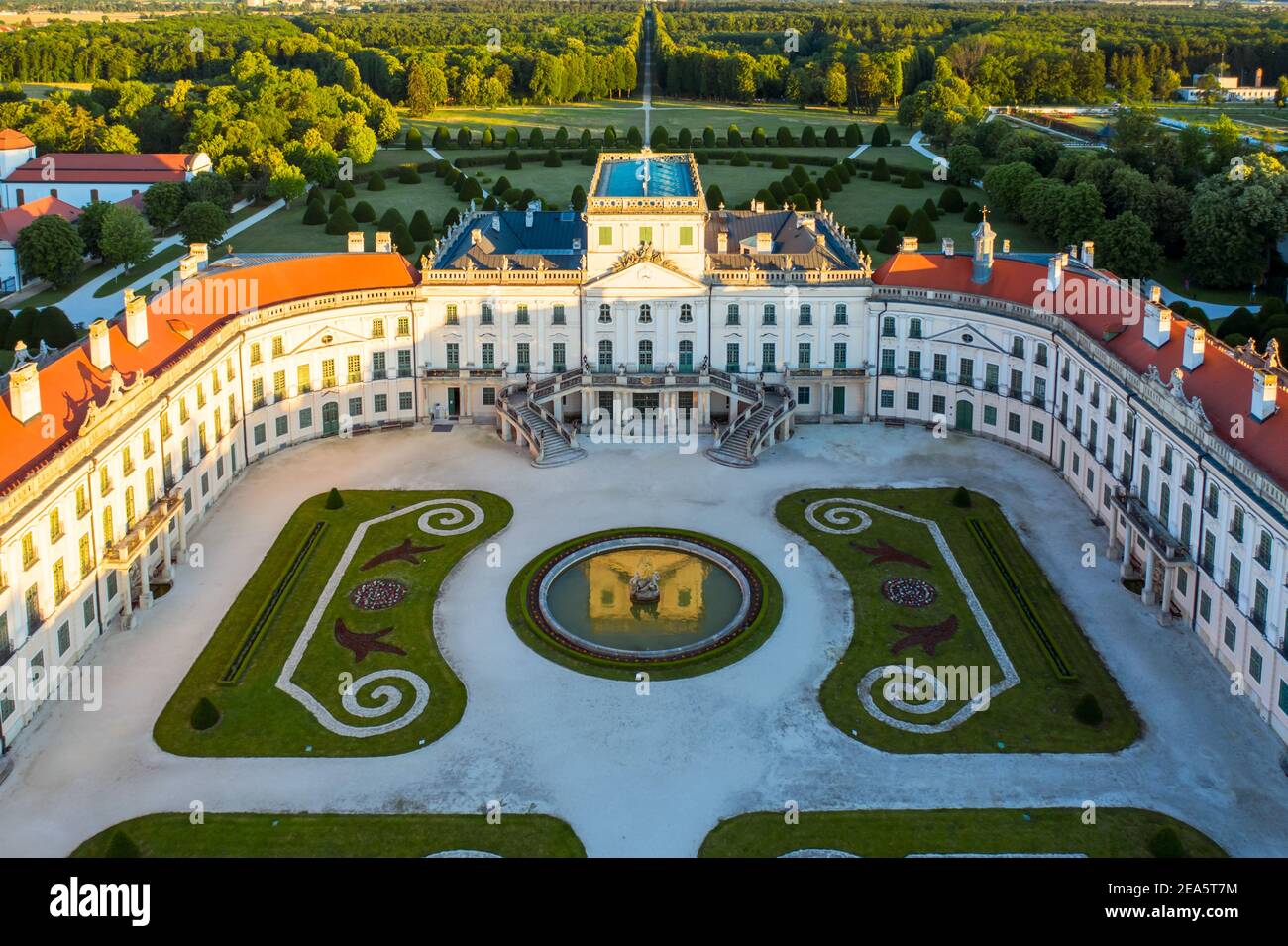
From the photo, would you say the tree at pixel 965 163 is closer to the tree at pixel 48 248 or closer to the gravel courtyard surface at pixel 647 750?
the gravel courtyard surface at pixel 647 750

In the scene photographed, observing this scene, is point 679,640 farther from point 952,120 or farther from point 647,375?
point 952,120

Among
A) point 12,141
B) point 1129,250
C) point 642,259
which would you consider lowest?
point 1129,250

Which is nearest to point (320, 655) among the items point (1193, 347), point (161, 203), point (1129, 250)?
point (1193, 347)

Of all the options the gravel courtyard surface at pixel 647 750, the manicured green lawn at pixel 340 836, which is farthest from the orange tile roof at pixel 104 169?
the manicured green lawn at pixel 340 836

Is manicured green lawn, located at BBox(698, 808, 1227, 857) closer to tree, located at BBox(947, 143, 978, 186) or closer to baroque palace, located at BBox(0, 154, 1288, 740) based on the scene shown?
baroque palace, located at BBox(0, 154, 1288, 740)

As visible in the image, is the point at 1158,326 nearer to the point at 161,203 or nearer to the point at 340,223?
the point at 340,223

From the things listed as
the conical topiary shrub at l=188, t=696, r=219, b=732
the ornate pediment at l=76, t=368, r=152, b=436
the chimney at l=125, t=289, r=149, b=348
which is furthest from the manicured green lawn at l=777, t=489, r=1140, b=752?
the chimney at l=125, t=289, r=149, b=348
